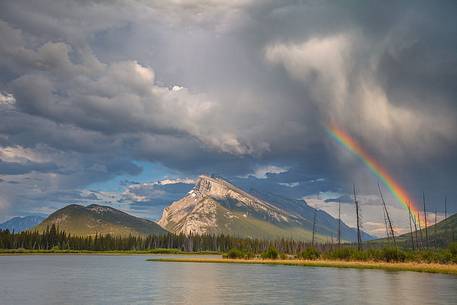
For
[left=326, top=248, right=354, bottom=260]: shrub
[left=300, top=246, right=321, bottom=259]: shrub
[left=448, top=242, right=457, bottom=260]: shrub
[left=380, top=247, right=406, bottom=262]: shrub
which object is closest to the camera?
[left=448, top=242, right=457, bottom=260]: shrub

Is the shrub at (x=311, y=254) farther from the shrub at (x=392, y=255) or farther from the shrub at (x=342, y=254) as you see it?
the shrub at (x=392, y=255)

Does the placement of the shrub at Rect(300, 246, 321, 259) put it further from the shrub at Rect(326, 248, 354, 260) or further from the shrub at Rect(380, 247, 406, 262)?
the shrub at Rect(380, 247, 406, 262)

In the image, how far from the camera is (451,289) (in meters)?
67.2

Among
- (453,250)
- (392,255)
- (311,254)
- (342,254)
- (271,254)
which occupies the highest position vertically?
(453,250)

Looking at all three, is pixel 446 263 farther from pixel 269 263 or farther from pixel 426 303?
pixel 426 303

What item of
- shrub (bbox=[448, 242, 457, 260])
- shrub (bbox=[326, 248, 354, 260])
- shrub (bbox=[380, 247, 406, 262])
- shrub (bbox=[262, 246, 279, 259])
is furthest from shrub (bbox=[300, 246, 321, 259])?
shrub (bbox=[448, 242, 457, 260])

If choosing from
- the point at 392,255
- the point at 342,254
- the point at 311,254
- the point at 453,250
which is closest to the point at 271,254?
the point at 311,254

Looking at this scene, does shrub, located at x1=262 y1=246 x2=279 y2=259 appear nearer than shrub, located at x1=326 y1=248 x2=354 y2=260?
No

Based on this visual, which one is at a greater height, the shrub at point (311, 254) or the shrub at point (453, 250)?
the shrub at point (453, 250)

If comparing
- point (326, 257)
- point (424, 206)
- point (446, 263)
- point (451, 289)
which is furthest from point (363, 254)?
point (451, 289)

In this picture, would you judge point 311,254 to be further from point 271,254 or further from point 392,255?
point 392,255

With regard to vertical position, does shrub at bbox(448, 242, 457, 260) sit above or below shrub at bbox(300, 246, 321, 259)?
above

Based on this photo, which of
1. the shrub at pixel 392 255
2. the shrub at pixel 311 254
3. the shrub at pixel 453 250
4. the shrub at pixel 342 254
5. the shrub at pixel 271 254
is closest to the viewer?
the shrub at pixel 453 250

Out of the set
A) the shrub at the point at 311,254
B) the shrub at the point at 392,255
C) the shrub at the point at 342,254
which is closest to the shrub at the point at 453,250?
the shrub at the point at 392,255
